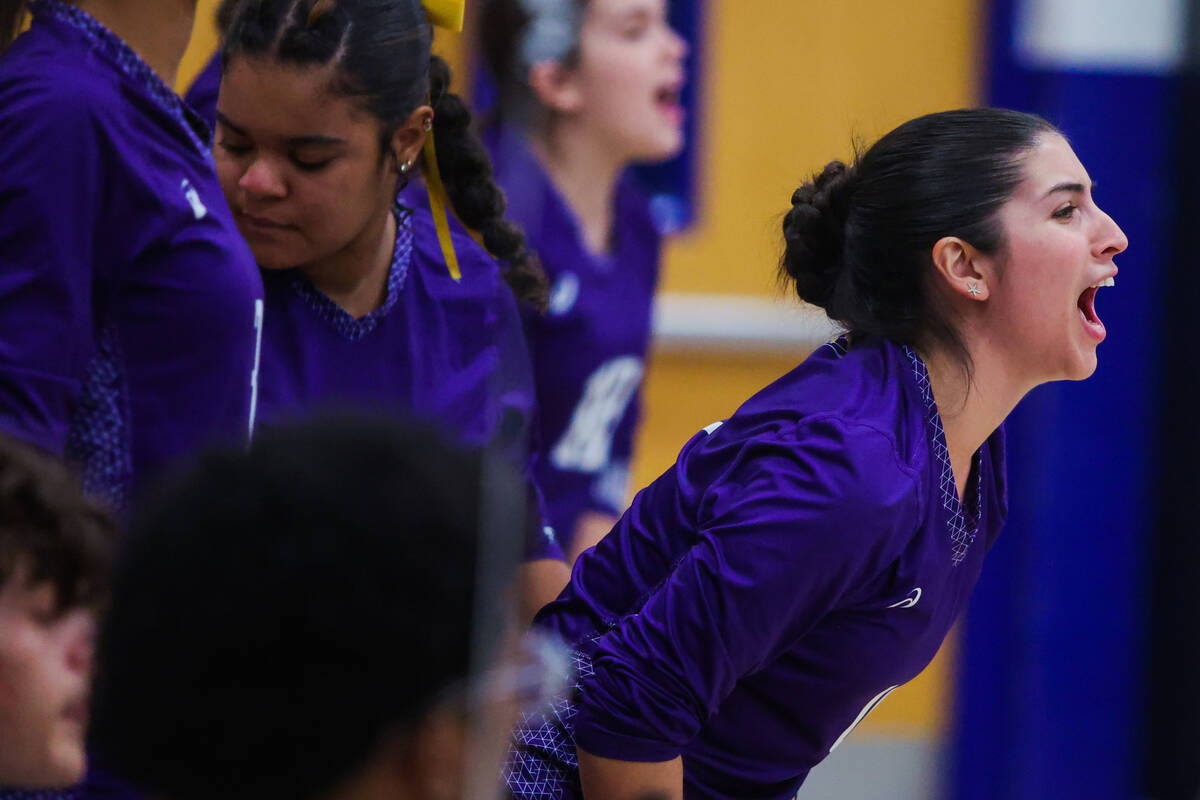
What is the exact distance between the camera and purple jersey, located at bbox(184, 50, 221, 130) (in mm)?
1585

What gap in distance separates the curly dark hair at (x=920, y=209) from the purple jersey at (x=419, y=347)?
363 millimetres

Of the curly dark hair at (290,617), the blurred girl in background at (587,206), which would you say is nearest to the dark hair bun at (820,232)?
the blurred girl in background at (587,206)

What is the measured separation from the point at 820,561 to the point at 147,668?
1.98 feet

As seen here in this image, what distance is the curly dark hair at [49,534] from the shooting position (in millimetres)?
1040

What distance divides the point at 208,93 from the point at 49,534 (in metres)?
0.67

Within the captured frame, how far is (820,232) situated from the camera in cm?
153

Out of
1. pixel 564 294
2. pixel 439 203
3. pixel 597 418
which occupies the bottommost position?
pixel 597 418

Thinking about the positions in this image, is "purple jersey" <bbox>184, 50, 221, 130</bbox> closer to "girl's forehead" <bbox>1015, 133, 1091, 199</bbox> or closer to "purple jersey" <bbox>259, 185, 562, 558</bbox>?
"purple jersey" <bbox>259, 185, 562, 558</bbox>

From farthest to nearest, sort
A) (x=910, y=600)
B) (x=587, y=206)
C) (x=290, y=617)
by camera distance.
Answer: (x=587, y=206)
(x=910, y=600)
(x=290, y=617)

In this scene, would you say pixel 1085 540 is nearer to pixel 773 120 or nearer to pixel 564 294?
pixel 773 120

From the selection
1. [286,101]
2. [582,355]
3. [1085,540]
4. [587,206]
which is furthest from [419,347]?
[1085,540]

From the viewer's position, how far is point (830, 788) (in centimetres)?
306

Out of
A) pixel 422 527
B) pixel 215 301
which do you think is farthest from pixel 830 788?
pixel 422 527

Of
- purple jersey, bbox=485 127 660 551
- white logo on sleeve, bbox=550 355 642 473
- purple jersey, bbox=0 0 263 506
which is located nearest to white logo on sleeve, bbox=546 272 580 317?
purple jersey, bbox=485 127 660 551
